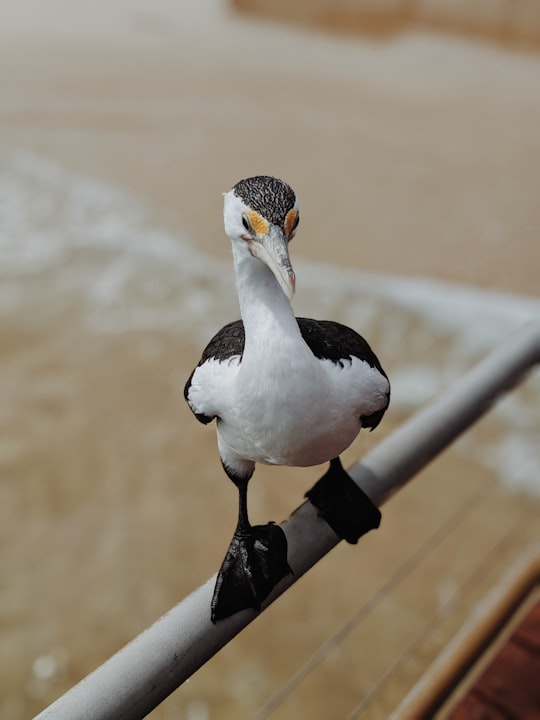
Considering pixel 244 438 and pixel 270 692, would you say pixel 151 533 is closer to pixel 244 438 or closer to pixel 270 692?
pixel 270 692

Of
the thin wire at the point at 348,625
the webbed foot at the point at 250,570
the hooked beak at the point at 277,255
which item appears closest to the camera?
the hooked beak at the point at 277,255

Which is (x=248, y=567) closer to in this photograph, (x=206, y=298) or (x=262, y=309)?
(x=262, y=309)

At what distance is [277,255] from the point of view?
42cm

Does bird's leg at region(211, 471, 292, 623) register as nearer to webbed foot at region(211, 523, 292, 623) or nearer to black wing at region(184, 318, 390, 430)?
webbed foot at region(211, 523, 292, 623)

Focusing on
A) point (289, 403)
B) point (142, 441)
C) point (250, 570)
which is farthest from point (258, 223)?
point (142, 441)

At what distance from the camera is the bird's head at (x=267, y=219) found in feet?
1.38

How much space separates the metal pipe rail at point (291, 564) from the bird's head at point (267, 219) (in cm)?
24

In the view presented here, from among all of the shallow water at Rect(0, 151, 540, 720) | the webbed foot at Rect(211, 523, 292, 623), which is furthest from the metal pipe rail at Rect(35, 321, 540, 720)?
the shallow water at Rect(0, 151, 540, 720)

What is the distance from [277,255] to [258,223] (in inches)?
0.9

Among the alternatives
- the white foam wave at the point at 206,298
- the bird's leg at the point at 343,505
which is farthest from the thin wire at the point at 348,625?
the white foam wave at the point at 206,298

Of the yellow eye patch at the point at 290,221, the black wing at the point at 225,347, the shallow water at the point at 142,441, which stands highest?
the shallow water at the point at 142,441

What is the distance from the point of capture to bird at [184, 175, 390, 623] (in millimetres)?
435

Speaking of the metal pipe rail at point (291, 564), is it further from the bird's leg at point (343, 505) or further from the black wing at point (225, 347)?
the black wing at point (225, 347)

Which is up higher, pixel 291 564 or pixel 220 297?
pixel 220 297
